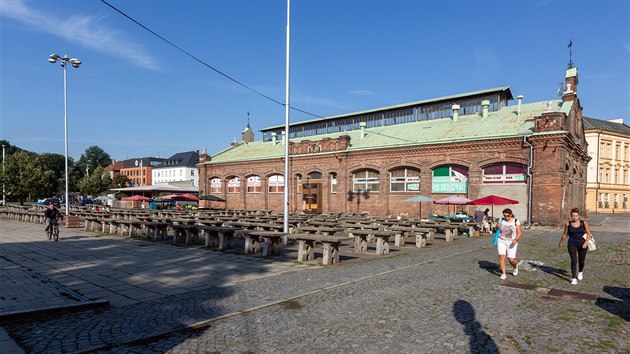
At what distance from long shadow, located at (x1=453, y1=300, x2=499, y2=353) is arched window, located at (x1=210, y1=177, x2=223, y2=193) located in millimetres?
38745

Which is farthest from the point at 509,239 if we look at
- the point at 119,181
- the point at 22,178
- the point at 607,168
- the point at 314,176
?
the point at 119,181

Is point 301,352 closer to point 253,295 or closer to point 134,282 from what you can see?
point 253,295

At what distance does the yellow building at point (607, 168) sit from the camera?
48.5 meters

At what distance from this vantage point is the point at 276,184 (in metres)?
37.4

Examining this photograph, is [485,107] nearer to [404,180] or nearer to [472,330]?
[404,180]

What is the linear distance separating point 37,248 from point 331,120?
31.4 metres

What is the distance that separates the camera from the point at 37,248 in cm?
1347

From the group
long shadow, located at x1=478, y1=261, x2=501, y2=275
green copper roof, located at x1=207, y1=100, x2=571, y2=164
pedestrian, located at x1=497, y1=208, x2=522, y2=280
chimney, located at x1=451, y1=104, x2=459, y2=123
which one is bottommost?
long shadow, located at x1=478, y1=261, x2=501, y2=275

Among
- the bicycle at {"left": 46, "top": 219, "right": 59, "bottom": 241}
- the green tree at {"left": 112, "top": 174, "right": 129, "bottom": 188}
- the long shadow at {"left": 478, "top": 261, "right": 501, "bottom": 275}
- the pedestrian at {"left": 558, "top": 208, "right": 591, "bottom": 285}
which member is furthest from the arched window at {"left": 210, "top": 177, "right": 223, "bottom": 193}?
the green tree at {"left": 112, "top": 174, "right": 129, "bottom": 188}

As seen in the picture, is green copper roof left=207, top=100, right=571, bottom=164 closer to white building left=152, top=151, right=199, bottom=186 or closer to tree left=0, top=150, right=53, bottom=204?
tree left=0, top=150, right=53, bottom=204

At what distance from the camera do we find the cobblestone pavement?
15.8ft

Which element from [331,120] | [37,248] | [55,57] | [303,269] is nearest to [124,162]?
[331,120]

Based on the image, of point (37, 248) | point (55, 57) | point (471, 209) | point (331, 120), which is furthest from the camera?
point (331, 120)

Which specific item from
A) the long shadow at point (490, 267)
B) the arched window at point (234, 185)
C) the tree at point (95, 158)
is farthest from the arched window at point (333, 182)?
the tree at point (95, 158)
